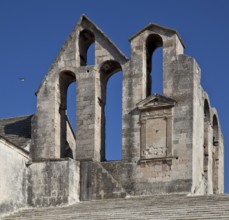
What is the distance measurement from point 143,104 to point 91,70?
2.27m

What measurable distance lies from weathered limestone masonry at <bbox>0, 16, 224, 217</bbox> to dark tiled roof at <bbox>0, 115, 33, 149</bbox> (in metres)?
0.08

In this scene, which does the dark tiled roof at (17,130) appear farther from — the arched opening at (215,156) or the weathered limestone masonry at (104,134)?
the arched opening at (215,156)

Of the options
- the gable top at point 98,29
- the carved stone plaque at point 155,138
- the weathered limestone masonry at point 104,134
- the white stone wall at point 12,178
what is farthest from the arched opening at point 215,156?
the white stone wall at point 12,178

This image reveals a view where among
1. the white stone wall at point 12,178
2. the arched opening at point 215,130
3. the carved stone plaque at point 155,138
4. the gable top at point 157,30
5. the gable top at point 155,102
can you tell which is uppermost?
the gable top at point 157,30

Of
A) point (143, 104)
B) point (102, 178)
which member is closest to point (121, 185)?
point (102, 178)

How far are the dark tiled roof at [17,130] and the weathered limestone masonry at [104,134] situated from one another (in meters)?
0.08

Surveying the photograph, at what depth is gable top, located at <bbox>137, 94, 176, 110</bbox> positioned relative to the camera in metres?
28.2

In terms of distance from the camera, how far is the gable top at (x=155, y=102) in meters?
28.2

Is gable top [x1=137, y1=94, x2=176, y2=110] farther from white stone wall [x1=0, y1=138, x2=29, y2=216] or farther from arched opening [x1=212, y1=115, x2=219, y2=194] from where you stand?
arched opening [x1=212, y1=115, x2=219, y2=194]

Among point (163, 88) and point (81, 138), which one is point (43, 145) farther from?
point (163, 88)

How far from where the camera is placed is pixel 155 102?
93.2 ft

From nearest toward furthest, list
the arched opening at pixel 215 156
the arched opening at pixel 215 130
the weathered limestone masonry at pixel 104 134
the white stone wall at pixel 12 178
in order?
the white stone wall at pixel 12 178 → the weathered limestone masonry at pixel 104 134 → the arched opening at pixel 215 156 → the arched opening at pixel 215 130

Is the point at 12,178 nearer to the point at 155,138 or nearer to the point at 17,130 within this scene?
the point at 17,130

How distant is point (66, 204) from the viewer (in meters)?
27.6
